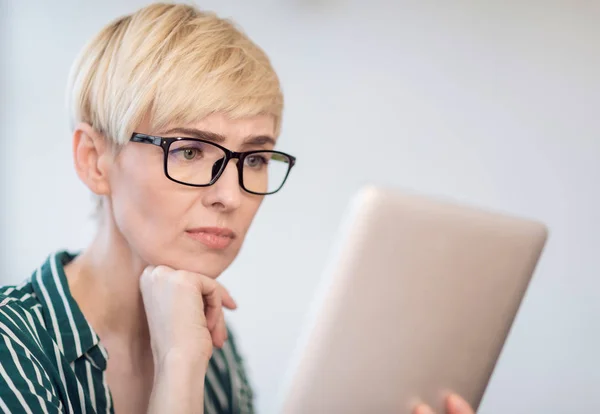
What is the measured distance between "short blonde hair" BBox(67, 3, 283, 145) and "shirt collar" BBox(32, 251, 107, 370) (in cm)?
30

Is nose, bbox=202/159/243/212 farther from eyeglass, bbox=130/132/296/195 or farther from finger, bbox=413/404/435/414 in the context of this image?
finger, bbox=413/404/435/414

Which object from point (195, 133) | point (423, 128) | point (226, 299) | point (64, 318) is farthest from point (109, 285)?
point (423, 128)

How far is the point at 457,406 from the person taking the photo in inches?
38.9

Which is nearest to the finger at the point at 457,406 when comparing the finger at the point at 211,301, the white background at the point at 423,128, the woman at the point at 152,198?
the woman at the point at 152,198

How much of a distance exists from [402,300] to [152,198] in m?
0.60

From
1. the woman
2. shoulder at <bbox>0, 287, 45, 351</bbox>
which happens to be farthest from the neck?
shoulder at <bbox>0, 287, 45, 351</bbox>

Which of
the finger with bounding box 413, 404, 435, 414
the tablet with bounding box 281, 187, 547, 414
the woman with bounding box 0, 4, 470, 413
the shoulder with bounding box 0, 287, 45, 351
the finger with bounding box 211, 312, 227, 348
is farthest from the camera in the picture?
the finger with bounding box 211, 312, 227, 348

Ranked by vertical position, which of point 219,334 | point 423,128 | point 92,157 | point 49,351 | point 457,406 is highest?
point 423,128

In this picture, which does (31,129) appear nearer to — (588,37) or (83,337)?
(83,337)

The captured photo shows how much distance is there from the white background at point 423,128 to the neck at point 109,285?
0.82 metres

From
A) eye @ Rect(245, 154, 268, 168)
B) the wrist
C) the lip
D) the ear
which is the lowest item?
the wrist

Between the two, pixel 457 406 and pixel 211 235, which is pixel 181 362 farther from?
pixel 457 406

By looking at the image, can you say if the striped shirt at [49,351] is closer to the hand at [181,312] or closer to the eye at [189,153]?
the hand at [181,312]

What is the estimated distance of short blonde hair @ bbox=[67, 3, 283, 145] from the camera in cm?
123
